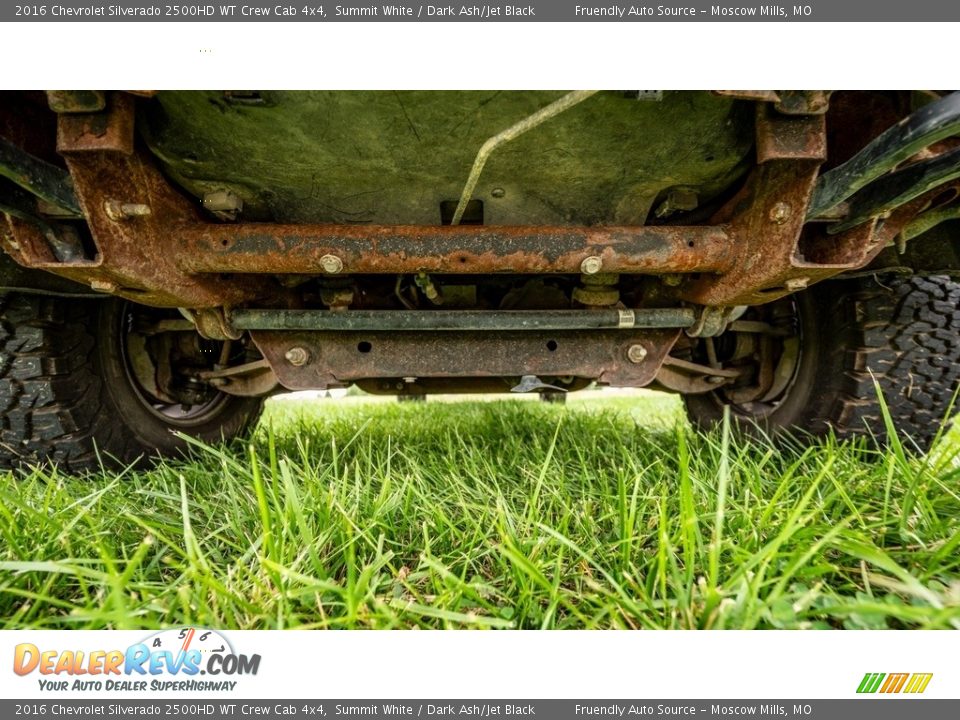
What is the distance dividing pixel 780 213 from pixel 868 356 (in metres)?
0.63

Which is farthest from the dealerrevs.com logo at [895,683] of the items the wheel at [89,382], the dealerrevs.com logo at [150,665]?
the wheel at [89,382]

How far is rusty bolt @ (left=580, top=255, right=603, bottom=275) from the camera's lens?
30.0 inches

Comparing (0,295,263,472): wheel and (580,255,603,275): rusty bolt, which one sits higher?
(580,255,603,275): rusty bolt

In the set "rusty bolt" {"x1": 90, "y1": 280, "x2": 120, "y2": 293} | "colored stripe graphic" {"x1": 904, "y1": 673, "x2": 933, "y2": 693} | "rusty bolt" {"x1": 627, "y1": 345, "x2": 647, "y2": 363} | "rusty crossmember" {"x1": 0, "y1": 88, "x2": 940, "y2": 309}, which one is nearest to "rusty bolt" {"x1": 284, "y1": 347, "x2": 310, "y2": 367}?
"rusty crossmember" {"x1": 0, "y1": 88, "x2": 940, "y2": 309}

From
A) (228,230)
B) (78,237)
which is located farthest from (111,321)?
(228,230)

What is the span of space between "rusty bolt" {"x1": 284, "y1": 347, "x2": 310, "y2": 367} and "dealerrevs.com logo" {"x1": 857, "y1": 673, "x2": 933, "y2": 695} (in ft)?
3.56

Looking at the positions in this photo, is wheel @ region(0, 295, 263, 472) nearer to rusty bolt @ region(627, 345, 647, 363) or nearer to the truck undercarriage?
the truck undercarriage

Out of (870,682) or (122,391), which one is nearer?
(870,682)

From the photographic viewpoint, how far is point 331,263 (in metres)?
0.75

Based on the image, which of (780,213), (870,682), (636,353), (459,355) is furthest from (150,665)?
(780,213)

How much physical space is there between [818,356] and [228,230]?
1.49 meters

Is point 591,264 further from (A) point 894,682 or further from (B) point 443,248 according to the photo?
(A) point 894,682

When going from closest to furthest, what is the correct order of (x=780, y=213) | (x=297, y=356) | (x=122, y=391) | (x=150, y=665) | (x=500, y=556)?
(x=150, y=665) → (x=500, y=556) → (x=780, y=213) → (x=297, y=356) → (x=122, y=391)

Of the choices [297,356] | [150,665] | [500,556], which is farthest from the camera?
[297,356]
